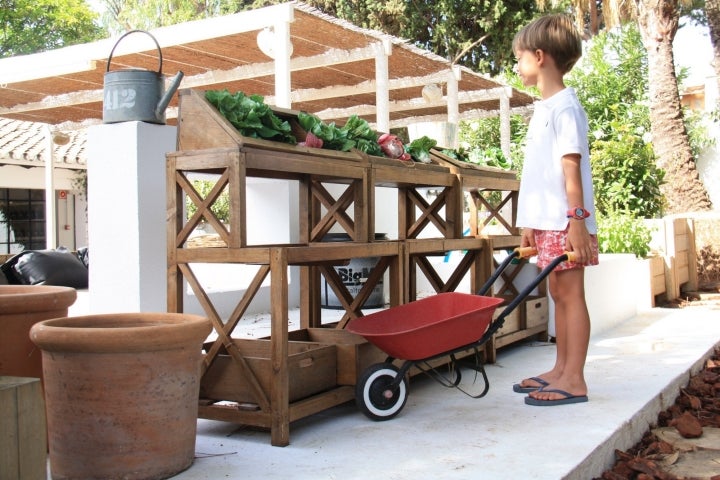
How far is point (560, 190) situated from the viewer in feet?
11.8

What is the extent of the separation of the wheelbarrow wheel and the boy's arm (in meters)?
1.00

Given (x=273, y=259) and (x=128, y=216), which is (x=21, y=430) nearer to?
(x=273, y=259)

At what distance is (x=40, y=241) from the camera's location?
18.4 metres

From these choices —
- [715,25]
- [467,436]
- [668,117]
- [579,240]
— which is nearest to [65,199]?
[668,117]

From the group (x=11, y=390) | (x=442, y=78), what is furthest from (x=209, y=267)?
(x=11, y=390)

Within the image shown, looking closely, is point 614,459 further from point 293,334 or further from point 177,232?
point 177,232

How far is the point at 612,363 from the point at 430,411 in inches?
63.3

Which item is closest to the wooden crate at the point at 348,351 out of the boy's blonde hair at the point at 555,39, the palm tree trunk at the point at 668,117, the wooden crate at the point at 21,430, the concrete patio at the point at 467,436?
the concrete patio at the point at 467,436

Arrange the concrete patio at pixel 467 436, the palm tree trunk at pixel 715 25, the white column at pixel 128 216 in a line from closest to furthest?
the concrete patio at pixel 467 436, the white column at pixel 128 216, the palm tree trunk at pixel 715 25

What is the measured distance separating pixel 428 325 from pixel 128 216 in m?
1.50

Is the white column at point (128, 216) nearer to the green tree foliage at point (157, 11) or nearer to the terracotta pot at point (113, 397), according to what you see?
the terracotta pot at point (113, 397)

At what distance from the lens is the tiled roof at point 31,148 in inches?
592

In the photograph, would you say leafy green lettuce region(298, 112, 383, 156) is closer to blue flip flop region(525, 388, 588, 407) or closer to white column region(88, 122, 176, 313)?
white column region(88, 122, 176, 313)

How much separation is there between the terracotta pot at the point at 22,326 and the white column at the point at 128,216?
65 cm
